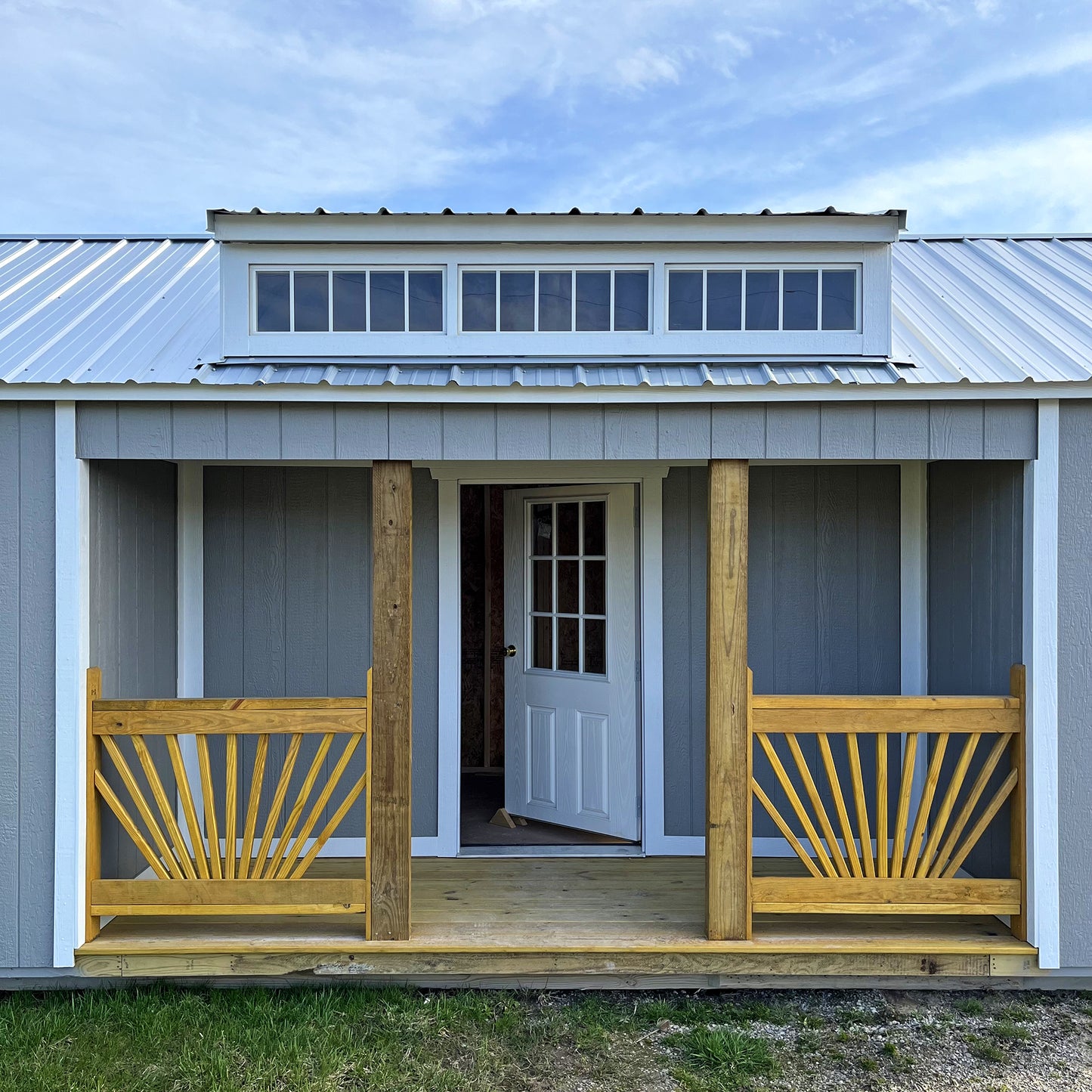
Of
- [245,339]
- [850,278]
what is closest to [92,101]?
[245,339]

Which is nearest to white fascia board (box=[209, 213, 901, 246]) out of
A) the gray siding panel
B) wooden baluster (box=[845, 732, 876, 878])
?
the gray siding panel

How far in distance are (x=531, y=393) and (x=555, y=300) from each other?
39.0 inches

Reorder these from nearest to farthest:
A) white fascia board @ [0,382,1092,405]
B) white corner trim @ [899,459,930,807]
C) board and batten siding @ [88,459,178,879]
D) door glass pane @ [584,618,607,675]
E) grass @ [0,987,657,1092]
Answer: grass @ [0,987,657,1092]
white fascia board @ [0,382,1092,405]
board and batten siding @ [88,459,178,879]
white corner trim @ [899,459,930,807]
door glass pane @ [584,618,607,675]

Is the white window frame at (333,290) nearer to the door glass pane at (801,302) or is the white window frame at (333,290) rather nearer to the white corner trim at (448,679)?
the white corner trim at (448,679)

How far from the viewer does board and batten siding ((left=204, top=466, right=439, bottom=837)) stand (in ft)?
14.5

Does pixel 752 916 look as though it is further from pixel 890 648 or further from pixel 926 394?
pixel 926 394

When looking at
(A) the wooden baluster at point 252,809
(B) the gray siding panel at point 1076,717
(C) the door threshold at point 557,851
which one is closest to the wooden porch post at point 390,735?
(A) the wooden baluster at point 252,809

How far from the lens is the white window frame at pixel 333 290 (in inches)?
158

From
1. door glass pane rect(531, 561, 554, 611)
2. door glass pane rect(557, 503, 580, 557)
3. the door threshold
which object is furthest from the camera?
door glass pane rect(531, 561, 554, 611)

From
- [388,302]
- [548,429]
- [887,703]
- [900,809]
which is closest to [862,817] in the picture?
[900,809]

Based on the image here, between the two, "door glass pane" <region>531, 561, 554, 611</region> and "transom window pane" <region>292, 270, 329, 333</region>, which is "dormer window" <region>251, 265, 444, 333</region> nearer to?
"transom window pane" <region>292, 270, 329, 333</region>

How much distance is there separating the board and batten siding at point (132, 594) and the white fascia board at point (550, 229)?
4.15 feet

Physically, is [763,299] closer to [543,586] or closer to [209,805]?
[543,586]

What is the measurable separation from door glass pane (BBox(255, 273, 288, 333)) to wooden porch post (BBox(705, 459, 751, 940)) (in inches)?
86.1
